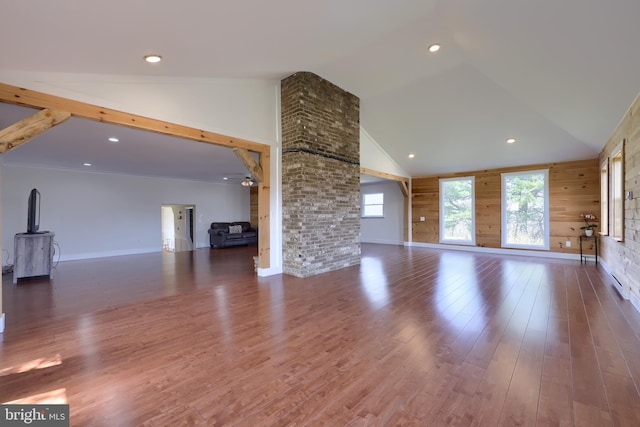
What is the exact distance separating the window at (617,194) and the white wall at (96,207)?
415 inches

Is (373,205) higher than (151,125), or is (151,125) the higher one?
(151,125)

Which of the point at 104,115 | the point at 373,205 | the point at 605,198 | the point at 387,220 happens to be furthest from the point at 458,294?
the point at 373,205

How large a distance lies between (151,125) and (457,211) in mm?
8164

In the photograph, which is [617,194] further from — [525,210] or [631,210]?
[525,210]

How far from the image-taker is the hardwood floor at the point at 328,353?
1641 mm

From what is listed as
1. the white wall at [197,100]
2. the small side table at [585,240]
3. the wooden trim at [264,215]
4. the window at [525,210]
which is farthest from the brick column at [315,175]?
the small side table at [585,240]

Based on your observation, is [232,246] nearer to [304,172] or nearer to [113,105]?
[304,172]

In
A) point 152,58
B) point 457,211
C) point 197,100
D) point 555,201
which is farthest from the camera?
point 457,211

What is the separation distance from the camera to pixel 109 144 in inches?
210

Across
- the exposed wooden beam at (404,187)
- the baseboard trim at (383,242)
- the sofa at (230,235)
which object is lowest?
the baseboard trim at (383,242)

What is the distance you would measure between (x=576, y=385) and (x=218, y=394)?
7.45 feet

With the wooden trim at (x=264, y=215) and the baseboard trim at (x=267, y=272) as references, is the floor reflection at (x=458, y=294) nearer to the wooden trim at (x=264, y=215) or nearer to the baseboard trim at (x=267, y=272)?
the baseboard trim at (x=267, y=272)

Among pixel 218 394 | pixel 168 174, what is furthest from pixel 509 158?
pixel 168 174

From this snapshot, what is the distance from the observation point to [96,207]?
26.0 ft
